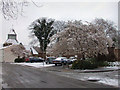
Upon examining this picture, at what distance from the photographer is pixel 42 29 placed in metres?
59.8

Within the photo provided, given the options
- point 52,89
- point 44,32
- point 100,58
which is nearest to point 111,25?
point 44,32

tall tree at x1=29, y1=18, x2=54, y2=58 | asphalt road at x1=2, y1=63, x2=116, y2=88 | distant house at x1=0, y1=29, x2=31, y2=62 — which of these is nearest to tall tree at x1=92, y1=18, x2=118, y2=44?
tall tree at x1=29, y1=18, x2=54, y2=58

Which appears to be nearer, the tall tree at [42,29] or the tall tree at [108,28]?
the tall tree at [108,28]

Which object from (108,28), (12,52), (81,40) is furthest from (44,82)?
(12,52)

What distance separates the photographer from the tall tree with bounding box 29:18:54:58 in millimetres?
58528

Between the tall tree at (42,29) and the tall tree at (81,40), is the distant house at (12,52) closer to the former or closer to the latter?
the tall tree at (42,29)

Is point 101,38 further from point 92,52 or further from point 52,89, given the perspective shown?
point 52,89

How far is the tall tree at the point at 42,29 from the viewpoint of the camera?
192 feet

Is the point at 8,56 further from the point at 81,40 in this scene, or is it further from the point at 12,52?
the point at 81,40

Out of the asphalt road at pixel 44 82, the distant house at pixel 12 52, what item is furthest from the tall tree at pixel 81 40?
the distant house at pixel 12 52

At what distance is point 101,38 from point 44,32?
3467 centimetres

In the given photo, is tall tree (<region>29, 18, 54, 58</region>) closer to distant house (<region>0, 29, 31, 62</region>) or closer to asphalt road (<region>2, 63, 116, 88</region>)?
distant house (<region>0, 29, 31, 62</region>)

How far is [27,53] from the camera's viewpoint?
71.2 m

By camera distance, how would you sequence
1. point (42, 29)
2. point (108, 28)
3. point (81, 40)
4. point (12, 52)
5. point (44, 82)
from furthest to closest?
point (12, 52), point (42, 29), point (108, 28), point (81, 40), point (44, 82)
